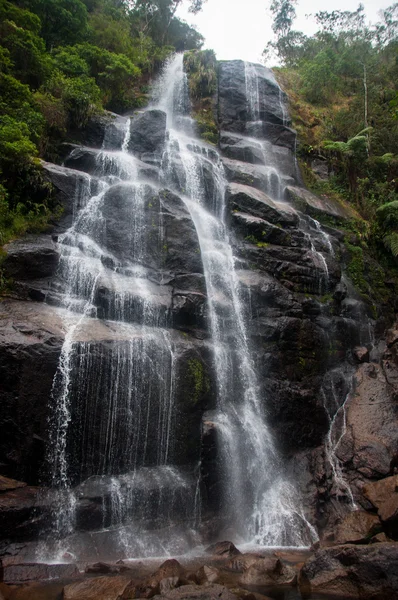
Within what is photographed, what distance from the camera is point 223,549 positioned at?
8.98 m

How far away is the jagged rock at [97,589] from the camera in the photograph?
6430 mm

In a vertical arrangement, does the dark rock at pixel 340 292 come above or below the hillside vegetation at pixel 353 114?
below

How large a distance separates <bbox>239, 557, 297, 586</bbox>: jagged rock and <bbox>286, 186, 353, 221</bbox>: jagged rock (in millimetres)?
14746

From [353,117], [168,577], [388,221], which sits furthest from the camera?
[353,117]

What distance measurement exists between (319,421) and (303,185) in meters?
13.1

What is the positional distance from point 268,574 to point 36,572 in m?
4.10

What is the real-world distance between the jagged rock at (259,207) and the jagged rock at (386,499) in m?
10.1

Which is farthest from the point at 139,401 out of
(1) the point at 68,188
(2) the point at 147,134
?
(2) the point at 147,134

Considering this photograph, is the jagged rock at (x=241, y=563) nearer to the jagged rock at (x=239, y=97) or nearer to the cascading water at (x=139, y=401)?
the cascading water at (x=139, y=401)

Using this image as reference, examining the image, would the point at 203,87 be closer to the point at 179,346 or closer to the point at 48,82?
the point at 48,82

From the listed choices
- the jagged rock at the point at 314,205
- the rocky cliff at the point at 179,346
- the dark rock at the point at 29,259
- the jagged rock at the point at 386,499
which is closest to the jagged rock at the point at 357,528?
the rocky cliff at the point at 179,346

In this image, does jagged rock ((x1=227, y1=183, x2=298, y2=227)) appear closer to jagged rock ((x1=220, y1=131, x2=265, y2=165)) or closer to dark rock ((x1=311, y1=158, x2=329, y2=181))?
jagged rock ((x1=220, y1=131, x2=265, y2=165))

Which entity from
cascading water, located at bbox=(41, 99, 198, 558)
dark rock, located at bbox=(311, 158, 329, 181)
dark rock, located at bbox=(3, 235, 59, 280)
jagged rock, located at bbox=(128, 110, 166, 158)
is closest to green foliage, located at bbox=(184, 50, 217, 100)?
jagged rock, located at bbox=(128, 110, 166, 158)

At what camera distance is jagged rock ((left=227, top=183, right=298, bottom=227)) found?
55.3 feet
